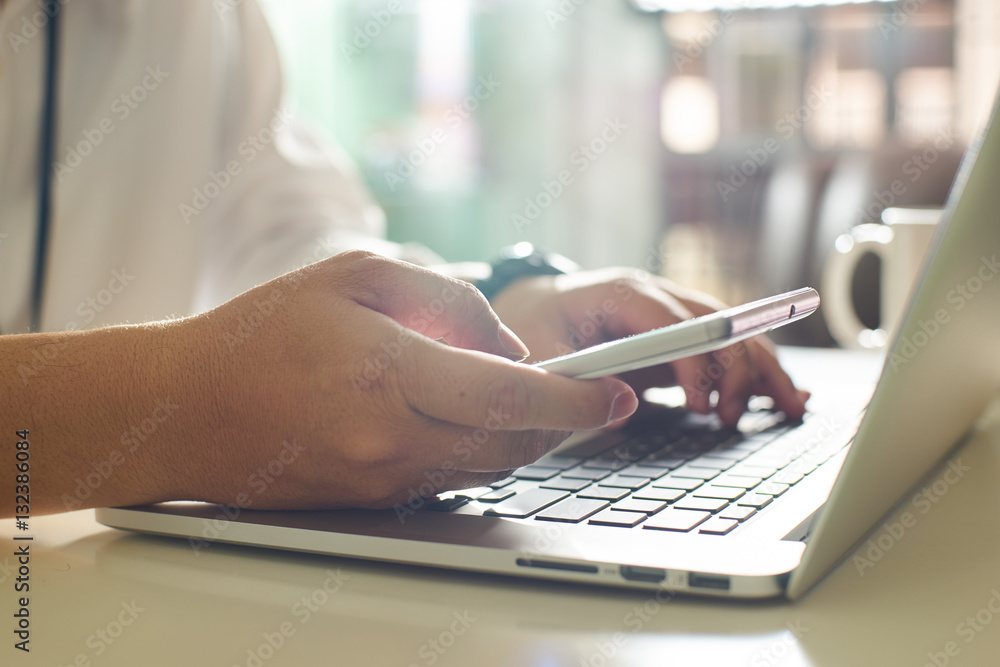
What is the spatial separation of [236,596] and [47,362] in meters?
0.15

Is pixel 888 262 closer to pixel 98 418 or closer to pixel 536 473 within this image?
pixel 536 473

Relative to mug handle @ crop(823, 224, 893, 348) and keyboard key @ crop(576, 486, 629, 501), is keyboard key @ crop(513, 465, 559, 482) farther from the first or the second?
mug handle @ crop(823, 224, 893, 348)

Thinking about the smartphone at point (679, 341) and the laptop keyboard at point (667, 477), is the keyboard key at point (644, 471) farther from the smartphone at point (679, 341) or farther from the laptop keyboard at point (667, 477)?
the smartphone at point (679, 341)

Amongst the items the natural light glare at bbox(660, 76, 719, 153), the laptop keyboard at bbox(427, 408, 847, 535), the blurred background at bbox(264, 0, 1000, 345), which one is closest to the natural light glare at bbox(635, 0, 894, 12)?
the blurred background at bbox(264, 0, 1000, 345)

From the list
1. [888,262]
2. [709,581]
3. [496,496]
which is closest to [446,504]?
[496,496]

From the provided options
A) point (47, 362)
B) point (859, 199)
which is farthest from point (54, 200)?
point (859, 199)

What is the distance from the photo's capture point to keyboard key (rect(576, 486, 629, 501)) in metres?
0.37

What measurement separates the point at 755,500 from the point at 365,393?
0.56 ft

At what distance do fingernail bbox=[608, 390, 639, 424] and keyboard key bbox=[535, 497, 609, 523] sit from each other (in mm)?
47

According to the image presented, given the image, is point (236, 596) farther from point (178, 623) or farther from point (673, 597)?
point (673, 597)

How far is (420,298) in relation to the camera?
344 mm

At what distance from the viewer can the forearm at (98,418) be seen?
14.2 inches

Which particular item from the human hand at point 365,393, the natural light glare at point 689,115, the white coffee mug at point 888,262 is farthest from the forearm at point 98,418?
the natural light glare at point 689,115

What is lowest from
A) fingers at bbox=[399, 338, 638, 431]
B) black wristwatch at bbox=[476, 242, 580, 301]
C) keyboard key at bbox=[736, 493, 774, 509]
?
keyboard key at bbox=[736, 493, 774, 509]
